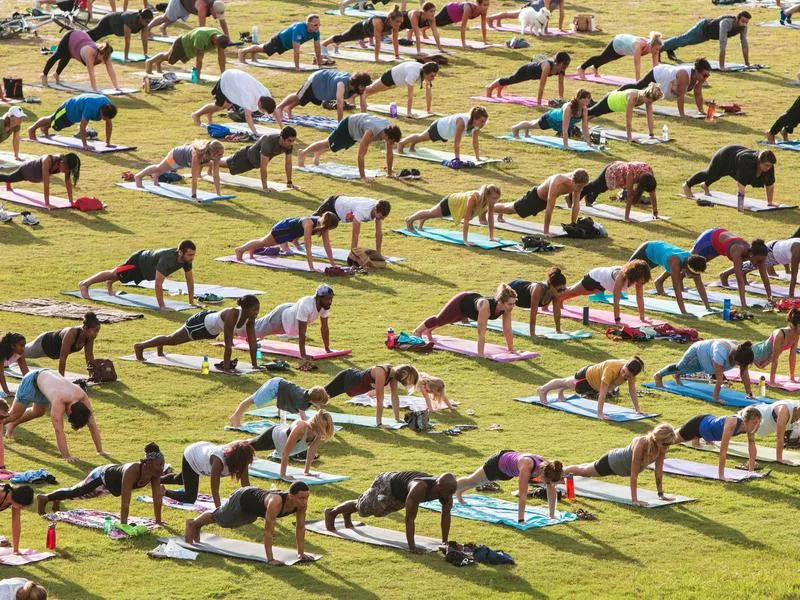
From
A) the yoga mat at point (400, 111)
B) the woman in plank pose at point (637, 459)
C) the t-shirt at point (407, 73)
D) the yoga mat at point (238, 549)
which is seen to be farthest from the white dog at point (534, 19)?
the yoga mat at point (238, 549)

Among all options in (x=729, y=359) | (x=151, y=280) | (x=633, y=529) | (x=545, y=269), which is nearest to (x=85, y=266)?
(x=151, y=280)

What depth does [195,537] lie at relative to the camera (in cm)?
2388

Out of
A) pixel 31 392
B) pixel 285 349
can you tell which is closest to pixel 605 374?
pixel 285 349

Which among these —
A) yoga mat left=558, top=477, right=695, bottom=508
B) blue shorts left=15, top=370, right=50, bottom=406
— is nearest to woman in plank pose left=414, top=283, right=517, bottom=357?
yoga mat left=558, top=477, right=695, bottom=508

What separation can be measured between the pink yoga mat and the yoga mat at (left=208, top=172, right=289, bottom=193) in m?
3.53

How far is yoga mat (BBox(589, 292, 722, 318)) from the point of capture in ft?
115

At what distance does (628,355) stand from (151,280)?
8.48 metres

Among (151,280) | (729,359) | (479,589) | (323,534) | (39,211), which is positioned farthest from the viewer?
(39,211)

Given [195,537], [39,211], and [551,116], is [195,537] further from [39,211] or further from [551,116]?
[551,116]

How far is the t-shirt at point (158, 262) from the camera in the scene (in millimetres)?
34094

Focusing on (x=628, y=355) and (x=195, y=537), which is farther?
(x=628, y=355)

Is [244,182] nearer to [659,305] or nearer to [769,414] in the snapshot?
[659,305]

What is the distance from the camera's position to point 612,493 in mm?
26078

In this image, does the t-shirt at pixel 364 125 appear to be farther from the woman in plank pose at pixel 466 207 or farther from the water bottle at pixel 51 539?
the water bottle at pixel 51 539
